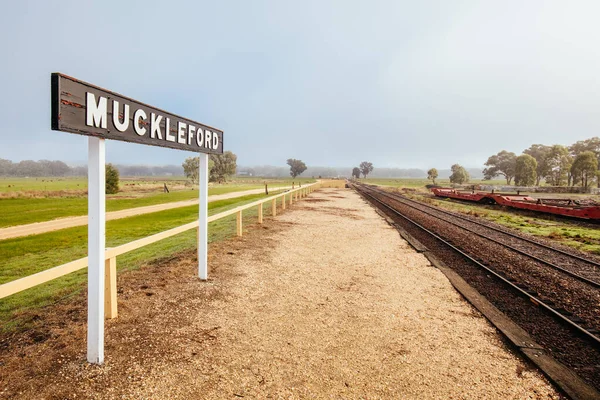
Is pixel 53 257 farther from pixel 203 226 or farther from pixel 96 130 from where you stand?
pixel 96 130

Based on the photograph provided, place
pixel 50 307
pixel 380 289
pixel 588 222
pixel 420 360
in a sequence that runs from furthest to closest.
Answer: pixel 588 222
pixel 380 289
pixel 50 307
pixel 420 360

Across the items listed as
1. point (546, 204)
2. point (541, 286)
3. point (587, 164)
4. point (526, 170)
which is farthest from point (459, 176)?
point (541, 286)

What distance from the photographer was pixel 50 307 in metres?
4.71

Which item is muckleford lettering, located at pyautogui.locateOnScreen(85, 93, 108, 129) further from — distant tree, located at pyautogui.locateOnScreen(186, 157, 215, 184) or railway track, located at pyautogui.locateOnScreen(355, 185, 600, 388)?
distant tree, located at pyautogui.locateOnScreen(186, 157, 215, 184)

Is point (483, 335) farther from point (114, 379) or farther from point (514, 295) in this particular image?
point (114, 379)

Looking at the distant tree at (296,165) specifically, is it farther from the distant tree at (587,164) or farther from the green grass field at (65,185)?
the distant tree at (587,164)

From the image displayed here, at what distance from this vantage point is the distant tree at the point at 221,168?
8619 centimetres

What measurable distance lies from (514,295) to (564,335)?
5.39 feet

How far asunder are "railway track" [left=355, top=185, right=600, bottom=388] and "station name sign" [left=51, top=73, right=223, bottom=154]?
19.2 ft

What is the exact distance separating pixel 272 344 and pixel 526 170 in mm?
99906

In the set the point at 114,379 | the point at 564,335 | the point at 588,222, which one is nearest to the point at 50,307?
the point at 114,379

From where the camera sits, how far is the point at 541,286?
21.7ft

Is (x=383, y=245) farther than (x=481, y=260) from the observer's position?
Yes

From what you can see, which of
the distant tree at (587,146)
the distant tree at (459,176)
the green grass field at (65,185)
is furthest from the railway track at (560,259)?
the distant tree at (459,176)
